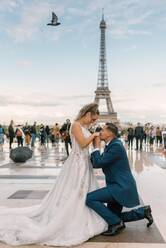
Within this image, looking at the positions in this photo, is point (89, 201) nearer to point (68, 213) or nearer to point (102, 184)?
point (68, 213)

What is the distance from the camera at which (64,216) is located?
177 inches

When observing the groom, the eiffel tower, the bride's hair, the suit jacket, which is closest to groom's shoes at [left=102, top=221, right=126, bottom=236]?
the groom

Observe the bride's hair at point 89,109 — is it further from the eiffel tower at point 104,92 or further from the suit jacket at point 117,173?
the eiffel tower at point 104,92

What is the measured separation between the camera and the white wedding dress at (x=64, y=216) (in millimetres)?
4340

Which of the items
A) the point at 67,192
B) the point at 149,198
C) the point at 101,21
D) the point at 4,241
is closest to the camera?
the point at 4,241

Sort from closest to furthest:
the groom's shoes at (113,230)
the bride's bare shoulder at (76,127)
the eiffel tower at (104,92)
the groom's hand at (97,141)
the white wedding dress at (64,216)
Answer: the white wedding dress at (64,216), the groom's shoes at (113,230), the groom's hand at (97,141), the bride's bare shoulder at (76,127), the eiffel tower at (104,92)

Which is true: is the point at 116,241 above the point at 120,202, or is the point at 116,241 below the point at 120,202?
below

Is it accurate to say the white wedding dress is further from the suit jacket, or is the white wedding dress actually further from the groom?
the suit jacket

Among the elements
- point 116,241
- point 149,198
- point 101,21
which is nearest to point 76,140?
point 116,241

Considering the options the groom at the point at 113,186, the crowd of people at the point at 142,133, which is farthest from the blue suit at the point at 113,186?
the crowd of people at the point at 142,133

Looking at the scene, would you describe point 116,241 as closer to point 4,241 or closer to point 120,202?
point 120,202

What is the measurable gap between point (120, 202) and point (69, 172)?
2.10 ft

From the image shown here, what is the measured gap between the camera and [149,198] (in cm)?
662

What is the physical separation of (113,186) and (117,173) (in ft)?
0.49
